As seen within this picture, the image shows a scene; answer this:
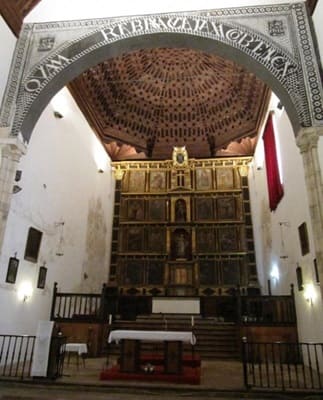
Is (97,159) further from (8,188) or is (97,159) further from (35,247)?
(8,188)

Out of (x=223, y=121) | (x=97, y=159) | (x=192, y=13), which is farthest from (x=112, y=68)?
(x=192, y=13)

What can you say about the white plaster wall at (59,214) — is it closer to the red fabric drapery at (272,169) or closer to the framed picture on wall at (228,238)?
the framed picture on wall at (228,238)

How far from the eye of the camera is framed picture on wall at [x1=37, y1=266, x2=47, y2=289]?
9883mm

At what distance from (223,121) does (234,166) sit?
2.11 meters

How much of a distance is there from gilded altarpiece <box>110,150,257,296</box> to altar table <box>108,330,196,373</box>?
24.6 feet

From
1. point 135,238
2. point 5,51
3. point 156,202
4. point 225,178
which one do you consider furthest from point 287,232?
point 5,51

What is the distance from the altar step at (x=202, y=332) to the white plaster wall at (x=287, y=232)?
1.97m

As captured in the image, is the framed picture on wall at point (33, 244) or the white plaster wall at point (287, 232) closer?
the white plaster wall at point (287, 232)

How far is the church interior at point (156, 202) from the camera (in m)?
7.02

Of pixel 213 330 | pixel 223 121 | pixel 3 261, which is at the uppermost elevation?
pixel 223 121

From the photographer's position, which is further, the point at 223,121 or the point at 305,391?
the point at 223,121

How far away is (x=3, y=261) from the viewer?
8102mm

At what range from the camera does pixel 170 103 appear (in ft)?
51.0

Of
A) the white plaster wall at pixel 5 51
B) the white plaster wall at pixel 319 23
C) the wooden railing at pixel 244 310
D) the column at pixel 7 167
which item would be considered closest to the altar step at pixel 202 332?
the wooden railing at pixel 244 310
